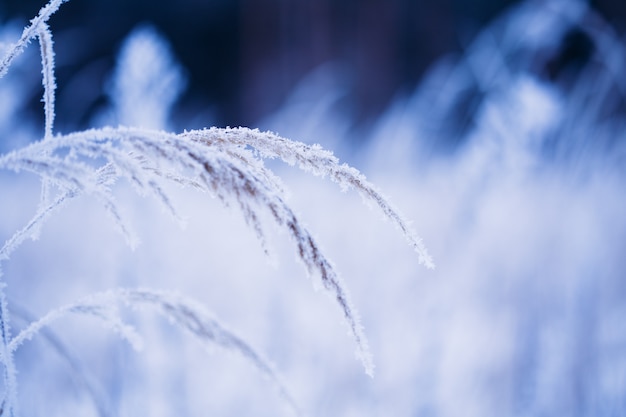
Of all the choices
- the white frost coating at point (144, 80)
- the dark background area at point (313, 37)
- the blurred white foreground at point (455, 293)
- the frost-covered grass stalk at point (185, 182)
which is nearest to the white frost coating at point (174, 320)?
the frost-covered grass stalk at point (185, 182)

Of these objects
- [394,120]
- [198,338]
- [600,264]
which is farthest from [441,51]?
[198,338]

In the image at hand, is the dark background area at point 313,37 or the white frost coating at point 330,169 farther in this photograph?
the dark background area at point 313,37

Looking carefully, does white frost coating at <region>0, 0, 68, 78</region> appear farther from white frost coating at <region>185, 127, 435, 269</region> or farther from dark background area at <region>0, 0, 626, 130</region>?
dark background area at <region>0, 0, 626, 130</region>

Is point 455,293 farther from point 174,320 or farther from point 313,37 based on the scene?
point 313,37

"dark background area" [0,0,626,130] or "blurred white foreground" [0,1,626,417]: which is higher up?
"dark background area" [0,0,626,130]

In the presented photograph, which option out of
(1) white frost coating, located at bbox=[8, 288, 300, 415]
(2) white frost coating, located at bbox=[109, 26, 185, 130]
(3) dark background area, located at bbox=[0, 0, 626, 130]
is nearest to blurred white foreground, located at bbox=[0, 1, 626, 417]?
(2) white frost coating, located at bbox=[109, 26, 185, 130]

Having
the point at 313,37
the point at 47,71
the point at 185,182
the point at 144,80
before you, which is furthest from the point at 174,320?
the point at 313,37


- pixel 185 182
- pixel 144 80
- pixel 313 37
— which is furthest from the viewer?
pixel 313 37

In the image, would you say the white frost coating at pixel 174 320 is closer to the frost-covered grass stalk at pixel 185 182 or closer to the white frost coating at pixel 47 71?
the frost-covered grass stalk at pixel 185 182
